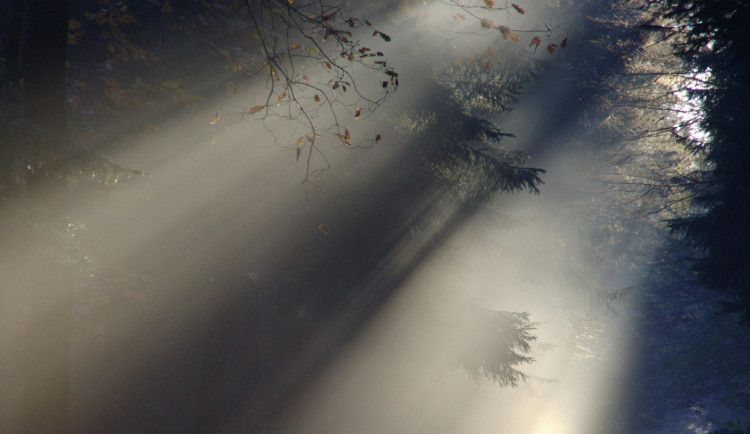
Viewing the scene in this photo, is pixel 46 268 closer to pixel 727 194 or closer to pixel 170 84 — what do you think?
pixel 170 84

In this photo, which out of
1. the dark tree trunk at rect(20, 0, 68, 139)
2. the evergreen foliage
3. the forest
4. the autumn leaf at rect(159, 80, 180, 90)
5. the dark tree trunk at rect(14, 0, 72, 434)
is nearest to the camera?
the dark tree trunk at rect(14, 0, 72, 434)

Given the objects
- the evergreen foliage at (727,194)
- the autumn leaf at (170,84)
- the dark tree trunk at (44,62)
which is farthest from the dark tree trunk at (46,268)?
the evergreen foliage at (727,194)

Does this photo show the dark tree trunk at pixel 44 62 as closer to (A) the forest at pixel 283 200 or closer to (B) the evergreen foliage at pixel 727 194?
(A) the forest at pixel 283 200

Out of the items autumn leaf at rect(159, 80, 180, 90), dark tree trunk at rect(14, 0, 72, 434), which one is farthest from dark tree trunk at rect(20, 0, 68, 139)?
autumn leaf at rect(159, 80, 180, 90)

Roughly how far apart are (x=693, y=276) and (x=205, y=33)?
2126 centimetres

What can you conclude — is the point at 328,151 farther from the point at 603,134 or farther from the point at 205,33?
the point at 603,134

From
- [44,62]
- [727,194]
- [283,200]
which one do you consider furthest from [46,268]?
[727,194]

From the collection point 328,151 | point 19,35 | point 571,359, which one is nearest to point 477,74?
point 328,151

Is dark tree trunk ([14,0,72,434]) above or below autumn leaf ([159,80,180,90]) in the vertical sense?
below

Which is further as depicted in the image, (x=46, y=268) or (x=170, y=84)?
(x=170, y=84)

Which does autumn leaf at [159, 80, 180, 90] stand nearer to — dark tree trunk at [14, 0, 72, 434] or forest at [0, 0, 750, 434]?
forest at [0, 0, 750, 434]

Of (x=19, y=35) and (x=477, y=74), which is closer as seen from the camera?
(x=19, y=35)

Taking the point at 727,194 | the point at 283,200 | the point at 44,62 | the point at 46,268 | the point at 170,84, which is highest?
the point at 170,84

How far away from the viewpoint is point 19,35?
3.96 metres
